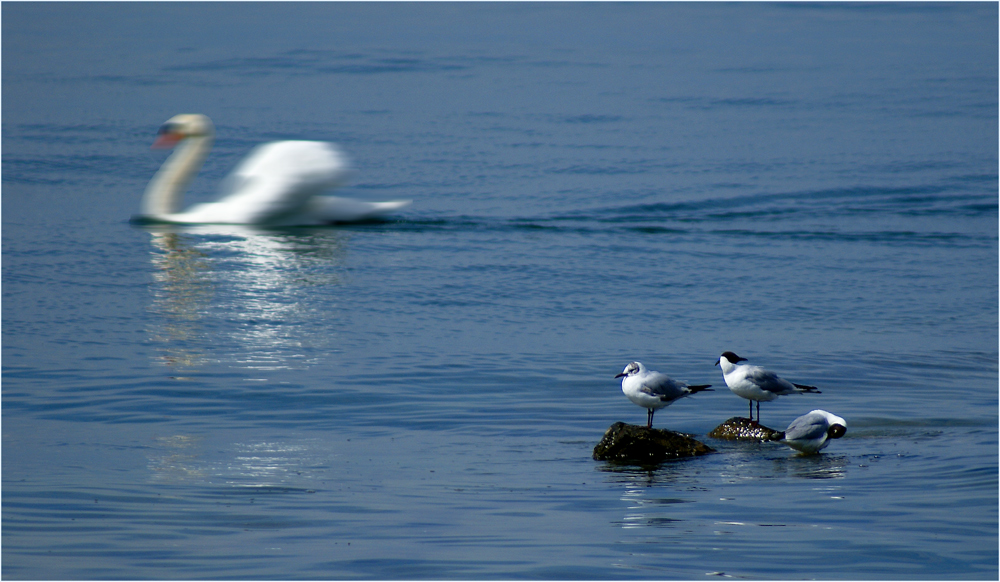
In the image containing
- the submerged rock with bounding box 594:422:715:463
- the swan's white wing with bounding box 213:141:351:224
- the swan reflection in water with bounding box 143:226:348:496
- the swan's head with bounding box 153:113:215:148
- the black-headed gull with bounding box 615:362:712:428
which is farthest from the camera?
the swan's head with bounding box 153:113:215:148

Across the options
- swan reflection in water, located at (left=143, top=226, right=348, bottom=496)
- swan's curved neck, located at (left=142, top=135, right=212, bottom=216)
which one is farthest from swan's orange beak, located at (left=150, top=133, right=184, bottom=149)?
swan reflection in water, located at (left=143, top=226, right=348, bottom=496)

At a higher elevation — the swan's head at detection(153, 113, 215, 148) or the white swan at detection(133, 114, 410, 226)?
the swan's head at detection(153, 113, 215, 148)

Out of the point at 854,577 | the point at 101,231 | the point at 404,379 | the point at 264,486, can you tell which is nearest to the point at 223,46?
the point at 101,231

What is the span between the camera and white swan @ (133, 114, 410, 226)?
15109 mm

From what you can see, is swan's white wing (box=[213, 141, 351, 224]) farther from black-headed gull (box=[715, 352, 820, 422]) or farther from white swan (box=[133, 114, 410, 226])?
black-headed gull (box=[715, 352, 820, 422])

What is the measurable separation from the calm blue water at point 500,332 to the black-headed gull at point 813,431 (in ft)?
0.33

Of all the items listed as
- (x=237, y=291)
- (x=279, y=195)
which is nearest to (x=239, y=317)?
(x=237, y=291)

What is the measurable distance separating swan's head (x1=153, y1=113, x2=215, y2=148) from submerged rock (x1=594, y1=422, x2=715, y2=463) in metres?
11.8

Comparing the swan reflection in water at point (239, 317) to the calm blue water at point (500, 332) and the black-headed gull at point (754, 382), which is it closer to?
the calm blue water at point (500, 332)

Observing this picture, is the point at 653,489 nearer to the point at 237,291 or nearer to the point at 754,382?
the point at 754,382

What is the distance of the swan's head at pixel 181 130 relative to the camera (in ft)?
57.0

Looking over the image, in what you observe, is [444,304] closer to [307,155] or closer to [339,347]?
[339,347]

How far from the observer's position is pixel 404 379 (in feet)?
30.1

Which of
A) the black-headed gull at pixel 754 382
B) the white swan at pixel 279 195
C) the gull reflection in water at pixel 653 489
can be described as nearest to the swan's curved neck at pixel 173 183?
the white swan at pixel 279 195
